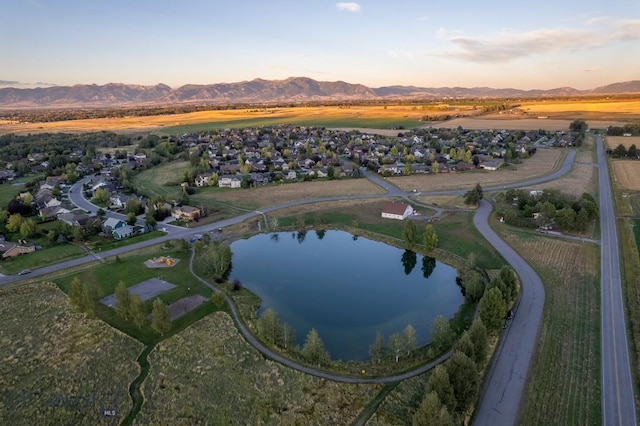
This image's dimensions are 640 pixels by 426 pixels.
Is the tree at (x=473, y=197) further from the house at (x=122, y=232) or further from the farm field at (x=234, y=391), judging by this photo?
the house at (x=122, y=232)

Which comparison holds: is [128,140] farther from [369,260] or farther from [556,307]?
[556,307]

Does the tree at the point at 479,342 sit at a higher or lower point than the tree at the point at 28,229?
higher

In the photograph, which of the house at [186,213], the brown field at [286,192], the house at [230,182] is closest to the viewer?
the house at [186,213]

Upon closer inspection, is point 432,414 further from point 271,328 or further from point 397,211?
point 397,211

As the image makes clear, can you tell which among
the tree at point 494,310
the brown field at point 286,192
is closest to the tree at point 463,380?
the tree at point 494,310

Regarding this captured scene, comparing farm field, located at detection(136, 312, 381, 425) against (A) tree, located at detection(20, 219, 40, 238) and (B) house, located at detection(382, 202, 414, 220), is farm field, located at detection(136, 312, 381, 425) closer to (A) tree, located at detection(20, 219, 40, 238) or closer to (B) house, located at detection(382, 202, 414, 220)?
(B) house, located at detection(382, 202, 414, 220)

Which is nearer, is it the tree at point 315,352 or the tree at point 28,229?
the tree at point 315,352

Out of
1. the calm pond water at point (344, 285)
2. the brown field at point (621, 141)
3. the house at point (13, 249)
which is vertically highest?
the brown field at point (621, 141)

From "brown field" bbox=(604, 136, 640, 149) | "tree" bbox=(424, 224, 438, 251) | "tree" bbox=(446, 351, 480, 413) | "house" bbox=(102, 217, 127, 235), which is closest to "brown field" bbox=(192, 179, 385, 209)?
"house" bbox=(102, 217, 127, 235)
